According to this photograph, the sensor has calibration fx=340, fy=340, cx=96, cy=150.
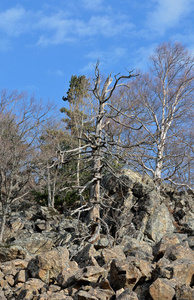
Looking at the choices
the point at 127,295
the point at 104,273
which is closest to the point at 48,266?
the point at 104,273

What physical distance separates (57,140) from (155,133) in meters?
6.82

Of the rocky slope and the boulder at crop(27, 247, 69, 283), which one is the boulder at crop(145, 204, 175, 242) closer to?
the rocky slope

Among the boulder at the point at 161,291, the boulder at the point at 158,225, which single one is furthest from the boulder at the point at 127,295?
the boulder at the point at 158,225

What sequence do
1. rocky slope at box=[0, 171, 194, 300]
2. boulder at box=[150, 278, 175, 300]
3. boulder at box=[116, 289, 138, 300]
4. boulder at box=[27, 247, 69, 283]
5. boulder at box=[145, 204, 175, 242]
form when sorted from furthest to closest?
boulder at box=[145, 204, 175, 242] < boulder at box=[27, 247, 69, 283] < rocky slope at box=[0, 171, 194, 300] < boulder at box=[150, 278, 175, 300] < boulder at box=[116, 289, 138, 300]

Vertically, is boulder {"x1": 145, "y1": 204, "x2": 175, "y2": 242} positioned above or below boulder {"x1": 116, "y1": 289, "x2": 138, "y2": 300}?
above

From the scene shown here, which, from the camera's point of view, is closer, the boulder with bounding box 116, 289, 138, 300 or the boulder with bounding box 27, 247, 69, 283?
the boulder with bounding box 116, 289, 138, 300

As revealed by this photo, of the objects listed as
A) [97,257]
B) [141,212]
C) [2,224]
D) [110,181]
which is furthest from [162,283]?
[2,224]

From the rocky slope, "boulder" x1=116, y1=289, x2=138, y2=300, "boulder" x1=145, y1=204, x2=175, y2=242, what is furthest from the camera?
"boulder" x1=145, y1=204, x2=175, y2=242

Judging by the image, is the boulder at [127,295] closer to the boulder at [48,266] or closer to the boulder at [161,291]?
the boulder at [161,291]

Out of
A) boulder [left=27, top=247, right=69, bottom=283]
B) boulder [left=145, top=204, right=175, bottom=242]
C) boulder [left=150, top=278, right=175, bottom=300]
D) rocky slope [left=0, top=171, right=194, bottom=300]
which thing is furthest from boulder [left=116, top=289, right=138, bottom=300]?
boulder [left=145, top=204, right=175, bottom=242]

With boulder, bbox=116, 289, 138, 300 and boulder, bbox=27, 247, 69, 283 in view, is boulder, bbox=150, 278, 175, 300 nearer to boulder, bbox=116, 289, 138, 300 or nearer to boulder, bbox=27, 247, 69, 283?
boulder, bbox=116, 289, 138, 300

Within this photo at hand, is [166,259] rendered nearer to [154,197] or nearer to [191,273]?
[191,273]

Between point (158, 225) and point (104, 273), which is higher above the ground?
point (158, 225)

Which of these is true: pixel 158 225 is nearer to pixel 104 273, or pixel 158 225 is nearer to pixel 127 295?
pixel 104 273
